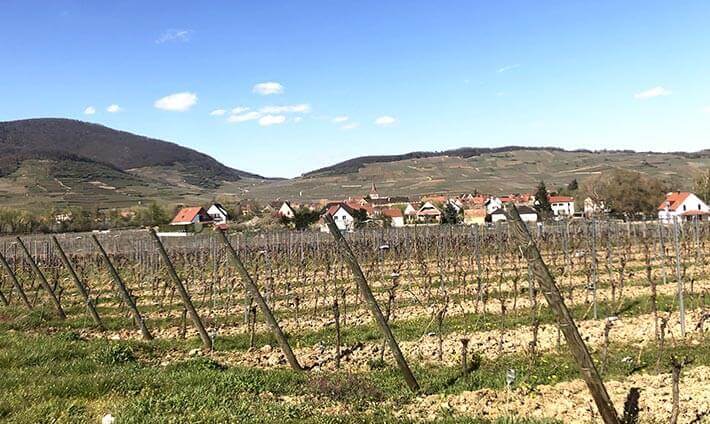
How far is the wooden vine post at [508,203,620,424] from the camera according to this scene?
382 cm

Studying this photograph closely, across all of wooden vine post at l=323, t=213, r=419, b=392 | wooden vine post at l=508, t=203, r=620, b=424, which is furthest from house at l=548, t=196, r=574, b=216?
wooden vine post at l=508, t=203, r=620, b=424

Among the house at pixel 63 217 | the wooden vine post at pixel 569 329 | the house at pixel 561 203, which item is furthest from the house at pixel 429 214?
the wooden vine post at pixel 569 329

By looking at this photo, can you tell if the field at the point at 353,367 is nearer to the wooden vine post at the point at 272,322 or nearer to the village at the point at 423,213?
the wooden vine post at the point at 272,322

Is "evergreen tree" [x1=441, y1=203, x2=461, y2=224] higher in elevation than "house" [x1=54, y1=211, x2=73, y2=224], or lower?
lower

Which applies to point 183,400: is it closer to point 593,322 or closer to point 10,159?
point 593,322

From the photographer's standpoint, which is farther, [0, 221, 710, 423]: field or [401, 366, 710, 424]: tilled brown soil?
[0, 221, 710, 423]: field

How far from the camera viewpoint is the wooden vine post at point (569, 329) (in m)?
3.82

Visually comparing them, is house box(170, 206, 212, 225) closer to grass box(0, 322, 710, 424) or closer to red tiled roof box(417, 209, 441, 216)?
red tiled roof box(417, 209, 441, 216)

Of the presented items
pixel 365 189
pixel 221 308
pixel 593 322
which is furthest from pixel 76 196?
pixel 593 322

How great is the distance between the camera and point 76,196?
14400 centimetres

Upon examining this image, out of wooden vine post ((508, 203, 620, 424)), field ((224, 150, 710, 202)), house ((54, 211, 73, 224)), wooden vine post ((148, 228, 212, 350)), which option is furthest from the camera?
field ((224, 150, 710, 202))

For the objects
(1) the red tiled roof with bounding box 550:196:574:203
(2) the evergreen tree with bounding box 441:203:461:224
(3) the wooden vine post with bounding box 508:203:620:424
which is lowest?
(2) the evergreen tree with bounding box 441:203:461:224

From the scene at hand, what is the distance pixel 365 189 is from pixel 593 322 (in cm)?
15809

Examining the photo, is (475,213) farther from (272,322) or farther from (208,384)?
(208,384)
